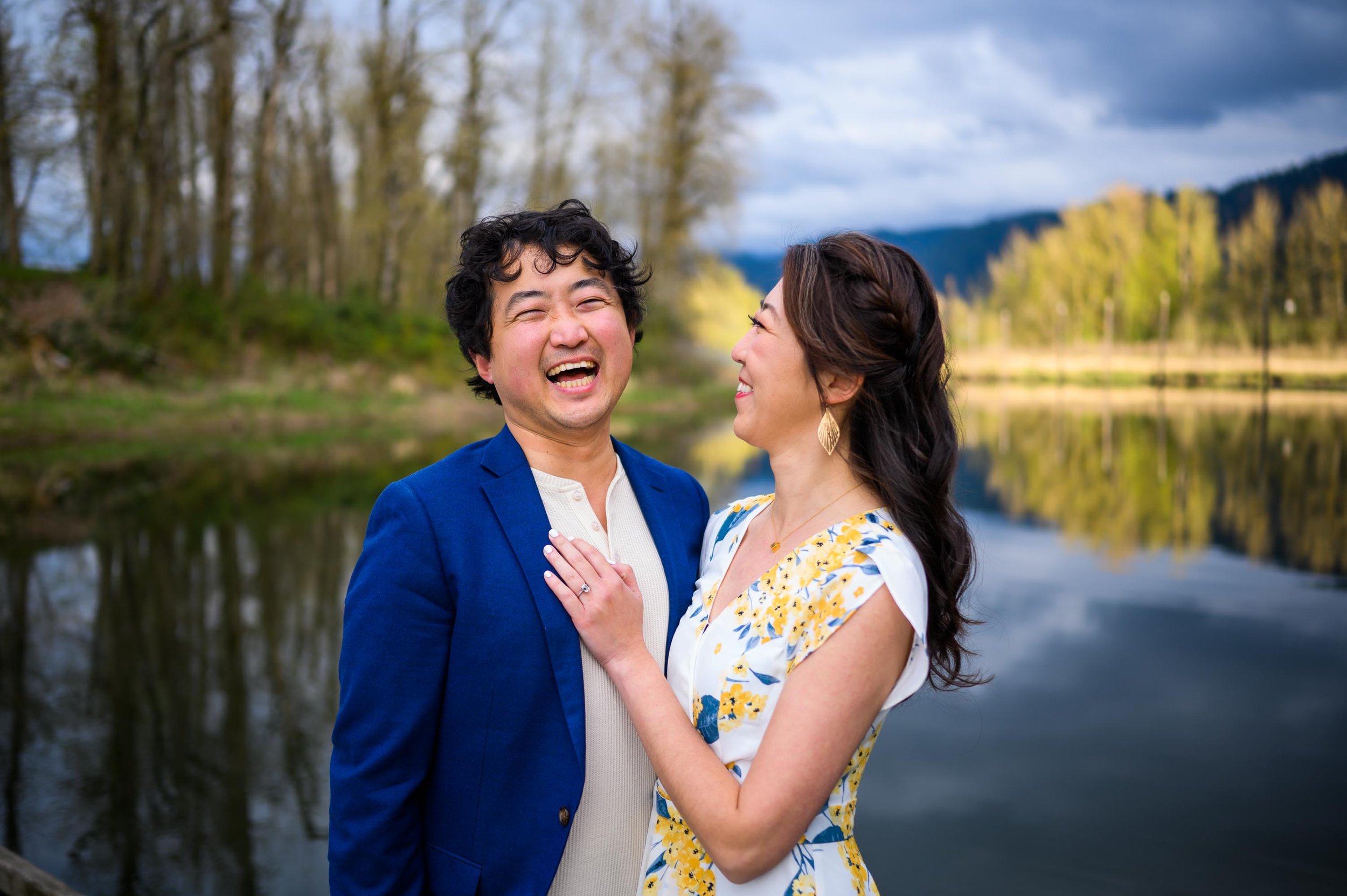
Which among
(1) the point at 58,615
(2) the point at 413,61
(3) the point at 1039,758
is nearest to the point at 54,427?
(1) the point at 58,615

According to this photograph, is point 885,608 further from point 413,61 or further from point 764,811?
point 413,61

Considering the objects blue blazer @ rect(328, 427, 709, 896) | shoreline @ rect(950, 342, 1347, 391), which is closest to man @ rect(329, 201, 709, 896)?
blue blazer @ rect(328, 427, 709, 896)

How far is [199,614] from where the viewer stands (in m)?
8.27

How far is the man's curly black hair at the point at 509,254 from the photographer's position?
226cm

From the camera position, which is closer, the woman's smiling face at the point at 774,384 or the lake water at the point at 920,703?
the woman's smiling face at the point at 774,384

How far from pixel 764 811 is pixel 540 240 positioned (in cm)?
134

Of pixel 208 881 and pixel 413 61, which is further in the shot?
pixel 413 61

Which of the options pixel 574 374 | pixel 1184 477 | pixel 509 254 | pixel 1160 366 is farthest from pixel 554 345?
pixel 1160 366

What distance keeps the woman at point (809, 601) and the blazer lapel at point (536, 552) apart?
0.17 ft

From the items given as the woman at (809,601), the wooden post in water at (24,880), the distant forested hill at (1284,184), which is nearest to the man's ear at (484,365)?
the woman at (809,601)

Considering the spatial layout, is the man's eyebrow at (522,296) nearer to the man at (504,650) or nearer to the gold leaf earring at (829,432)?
the man at (504,650)

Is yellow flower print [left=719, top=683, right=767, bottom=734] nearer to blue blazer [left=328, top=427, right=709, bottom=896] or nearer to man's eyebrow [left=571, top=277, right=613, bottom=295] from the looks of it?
blue blazer [left=328, top=427, right=709, bottom=896]

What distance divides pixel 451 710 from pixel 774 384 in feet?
3.20

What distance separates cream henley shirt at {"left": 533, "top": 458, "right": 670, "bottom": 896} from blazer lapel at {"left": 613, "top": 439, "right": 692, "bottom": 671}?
0.02m
